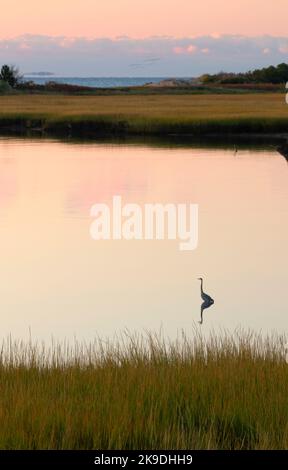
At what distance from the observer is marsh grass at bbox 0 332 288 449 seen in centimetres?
714

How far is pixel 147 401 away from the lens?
8.01m

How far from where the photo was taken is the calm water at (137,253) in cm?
1520

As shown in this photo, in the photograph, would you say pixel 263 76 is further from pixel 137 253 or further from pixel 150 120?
pixel 137 253

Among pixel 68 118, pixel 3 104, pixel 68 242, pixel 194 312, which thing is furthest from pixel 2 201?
pixel 3 104

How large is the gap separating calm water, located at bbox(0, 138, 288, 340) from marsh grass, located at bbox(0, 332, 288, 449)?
4.26 meters

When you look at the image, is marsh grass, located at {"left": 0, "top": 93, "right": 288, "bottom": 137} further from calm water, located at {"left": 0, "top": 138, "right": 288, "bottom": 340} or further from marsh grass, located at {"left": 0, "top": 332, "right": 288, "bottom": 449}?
marsh grass, located at {"left": 0, "top": 332, "right": 288, "bottom": 449}

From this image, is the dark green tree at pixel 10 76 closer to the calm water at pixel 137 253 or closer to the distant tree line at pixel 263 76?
the distant tree line at pixel 263 76

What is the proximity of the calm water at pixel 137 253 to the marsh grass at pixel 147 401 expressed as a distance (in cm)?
426

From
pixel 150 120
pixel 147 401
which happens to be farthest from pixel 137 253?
pixel 150 120

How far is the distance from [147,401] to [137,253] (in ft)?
44.5

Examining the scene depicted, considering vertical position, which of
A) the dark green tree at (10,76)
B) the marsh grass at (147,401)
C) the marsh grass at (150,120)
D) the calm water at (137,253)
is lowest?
the marsh grass at (147,401)

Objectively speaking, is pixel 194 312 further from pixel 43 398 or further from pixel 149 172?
pixel 149 172

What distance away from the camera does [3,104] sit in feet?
231

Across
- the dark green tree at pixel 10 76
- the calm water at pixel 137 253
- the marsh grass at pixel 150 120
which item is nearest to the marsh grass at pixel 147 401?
the calm water at pixel 137 253
